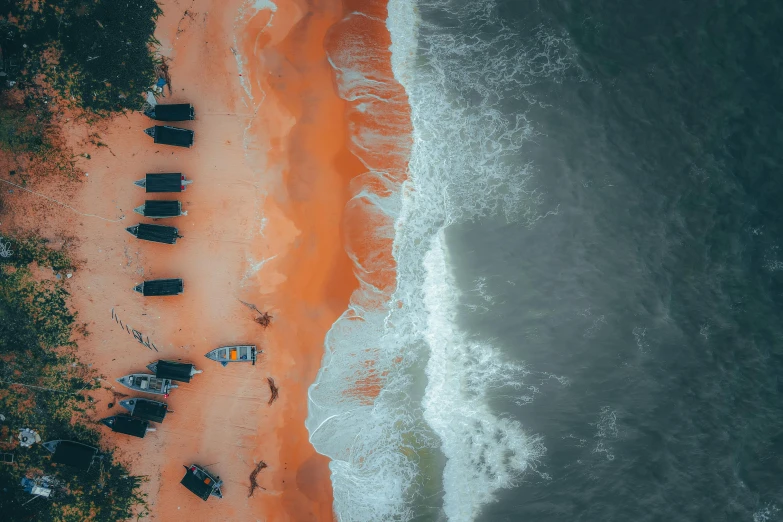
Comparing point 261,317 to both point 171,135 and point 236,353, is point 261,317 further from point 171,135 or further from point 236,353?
point 171,135

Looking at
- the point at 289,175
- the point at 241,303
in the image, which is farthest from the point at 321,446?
the point at 289,175

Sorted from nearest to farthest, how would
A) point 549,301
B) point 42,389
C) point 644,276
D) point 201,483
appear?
point 201,483 → point 644,276 → point 549,301 → point 42,389

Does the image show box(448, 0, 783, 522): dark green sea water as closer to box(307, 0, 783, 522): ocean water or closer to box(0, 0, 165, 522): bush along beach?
box(307, 0, 783, 522): ocean water

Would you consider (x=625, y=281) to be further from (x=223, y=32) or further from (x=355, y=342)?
(x=223, y=32)

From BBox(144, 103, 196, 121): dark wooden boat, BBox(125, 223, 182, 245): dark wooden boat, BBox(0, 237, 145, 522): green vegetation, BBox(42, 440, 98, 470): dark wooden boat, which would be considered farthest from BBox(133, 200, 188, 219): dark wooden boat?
BBox(42, 440, 98, 470): dark wooden boat

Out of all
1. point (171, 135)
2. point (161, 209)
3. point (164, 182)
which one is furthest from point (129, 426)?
point (171, 135)
